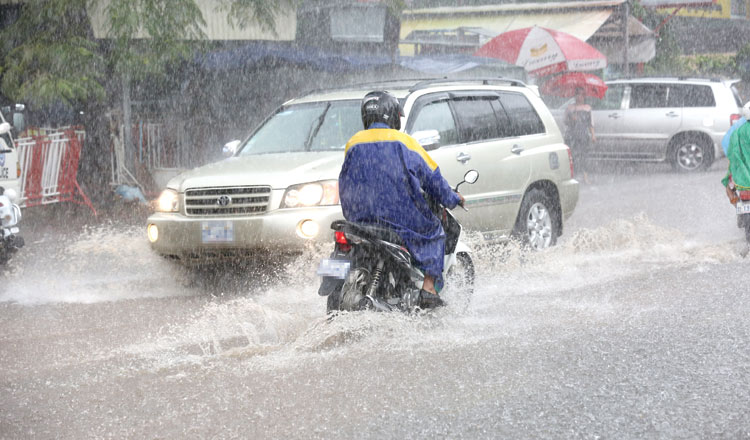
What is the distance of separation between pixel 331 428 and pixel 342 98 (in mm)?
4883

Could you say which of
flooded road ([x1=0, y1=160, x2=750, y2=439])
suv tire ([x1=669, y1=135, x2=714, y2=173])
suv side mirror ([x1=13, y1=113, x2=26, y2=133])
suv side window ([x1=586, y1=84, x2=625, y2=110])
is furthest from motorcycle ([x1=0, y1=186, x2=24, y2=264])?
suv tire ([x1=669, y1=135, x2=714, y2=173])

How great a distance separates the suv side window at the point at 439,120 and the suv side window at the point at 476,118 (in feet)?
0.39

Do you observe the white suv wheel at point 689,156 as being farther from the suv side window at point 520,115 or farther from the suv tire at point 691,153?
the suv side window at point 520,115

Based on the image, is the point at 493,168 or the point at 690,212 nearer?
the point at 493,168

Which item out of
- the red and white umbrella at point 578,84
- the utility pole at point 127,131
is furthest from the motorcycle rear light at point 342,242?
the red and white umbrella at point 578,84

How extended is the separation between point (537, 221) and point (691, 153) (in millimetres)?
11649

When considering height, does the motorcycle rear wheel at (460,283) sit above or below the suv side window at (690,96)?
below

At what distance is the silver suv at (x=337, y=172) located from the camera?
770 cm

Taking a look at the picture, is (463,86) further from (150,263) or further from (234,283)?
(150,263)

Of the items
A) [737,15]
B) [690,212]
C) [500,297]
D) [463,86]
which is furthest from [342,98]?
[737,15]

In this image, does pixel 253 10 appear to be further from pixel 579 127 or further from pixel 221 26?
pixel 579 127

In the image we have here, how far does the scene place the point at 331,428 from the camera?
457cm

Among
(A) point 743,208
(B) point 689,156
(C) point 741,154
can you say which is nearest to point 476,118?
(C) point 741,154

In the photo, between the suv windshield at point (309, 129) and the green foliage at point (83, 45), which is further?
the green foliage at point (83, 45)
